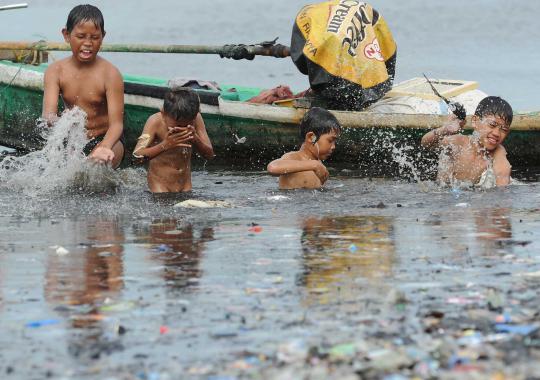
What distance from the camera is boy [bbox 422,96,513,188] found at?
31.7 feet

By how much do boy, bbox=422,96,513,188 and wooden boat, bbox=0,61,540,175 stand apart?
702 mm

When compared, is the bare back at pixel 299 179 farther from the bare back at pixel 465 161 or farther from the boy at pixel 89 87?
the boy at pixel 89 87

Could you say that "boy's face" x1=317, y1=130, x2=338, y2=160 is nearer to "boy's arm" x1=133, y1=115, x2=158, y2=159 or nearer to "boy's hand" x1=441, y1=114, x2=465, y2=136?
"boy's hand" x1=441, y1=114, x2=465, y2=136

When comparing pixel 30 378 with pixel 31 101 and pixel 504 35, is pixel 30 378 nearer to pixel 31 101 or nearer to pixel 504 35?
pixel 31 101

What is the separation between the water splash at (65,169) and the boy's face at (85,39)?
455 millimetres

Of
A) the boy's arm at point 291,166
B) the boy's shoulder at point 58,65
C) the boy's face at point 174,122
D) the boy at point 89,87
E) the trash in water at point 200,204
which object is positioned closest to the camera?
the trash in water at point 200,204

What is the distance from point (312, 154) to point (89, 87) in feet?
6.34

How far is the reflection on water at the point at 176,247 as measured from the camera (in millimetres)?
5777

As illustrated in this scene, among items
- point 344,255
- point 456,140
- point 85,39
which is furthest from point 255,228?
point 456,140

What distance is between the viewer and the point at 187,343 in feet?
15.2

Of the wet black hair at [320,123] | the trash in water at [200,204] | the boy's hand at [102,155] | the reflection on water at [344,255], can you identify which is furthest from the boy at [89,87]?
the reflection on water at [344,255]

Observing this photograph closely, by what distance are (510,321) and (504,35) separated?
63.1ft

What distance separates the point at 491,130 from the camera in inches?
382

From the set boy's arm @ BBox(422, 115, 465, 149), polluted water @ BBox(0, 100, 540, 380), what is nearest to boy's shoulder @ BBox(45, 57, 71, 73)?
polluted water @ BBox(0, 100, 540, 380)
